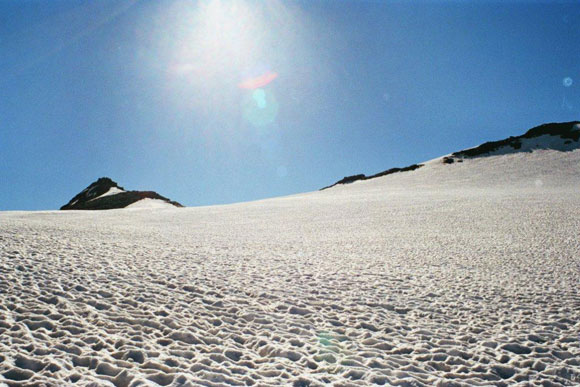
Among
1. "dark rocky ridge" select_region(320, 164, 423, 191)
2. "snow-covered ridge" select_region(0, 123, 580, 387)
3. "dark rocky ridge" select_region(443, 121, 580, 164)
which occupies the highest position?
"dark rocky ridge" select_region(443, 121, 580, 164)

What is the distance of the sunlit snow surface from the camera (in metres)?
4.79

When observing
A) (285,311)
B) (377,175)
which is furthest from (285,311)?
(377,175)

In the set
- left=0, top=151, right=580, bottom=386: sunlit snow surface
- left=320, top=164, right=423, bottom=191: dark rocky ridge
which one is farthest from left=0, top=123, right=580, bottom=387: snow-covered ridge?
left=320, top=164, right=423, bottom=191: dark rocky ridge

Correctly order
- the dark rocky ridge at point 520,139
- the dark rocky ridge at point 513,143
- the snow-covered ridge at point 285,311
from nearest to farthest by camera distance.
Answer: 1. the snow-covered ridge at point 285,311
2. the dark rocky ridge at point 513,143
3. the dark rocky ridge at point 520,139

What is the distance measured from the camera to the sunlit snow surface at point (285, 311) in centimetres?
479

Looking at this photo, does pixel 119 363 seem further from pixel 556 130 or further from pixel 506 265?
pixel 556 130

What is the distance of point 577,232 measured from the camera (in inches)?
706

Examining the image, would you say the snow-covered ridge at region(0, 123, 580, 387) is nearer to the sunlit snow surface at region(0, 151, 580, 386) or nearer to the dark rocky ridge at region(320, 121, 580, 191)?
the sunlit snow surface at region(0, 151, 580, 386)

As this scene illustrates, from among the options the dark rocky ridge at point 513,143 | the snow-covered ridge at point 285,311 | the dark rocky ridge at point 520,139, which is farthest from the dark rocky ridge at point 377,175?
the snow-covered ridge at point 285,311

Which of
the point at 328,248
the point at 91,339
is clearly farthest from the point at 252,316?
the point at 328,248

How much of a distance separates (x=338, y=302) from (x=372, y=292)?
4.59 feet

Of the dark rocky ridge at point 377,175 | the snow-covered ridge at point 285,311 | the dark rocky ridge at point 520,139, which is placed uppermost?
the dark rocky ridge at point 520,139

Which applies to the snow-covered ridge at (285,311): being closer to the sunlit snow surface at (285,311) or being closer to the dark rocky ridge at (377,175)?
the sunlit snow surface at (285,311)

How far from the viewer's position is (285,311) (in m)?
7.24
